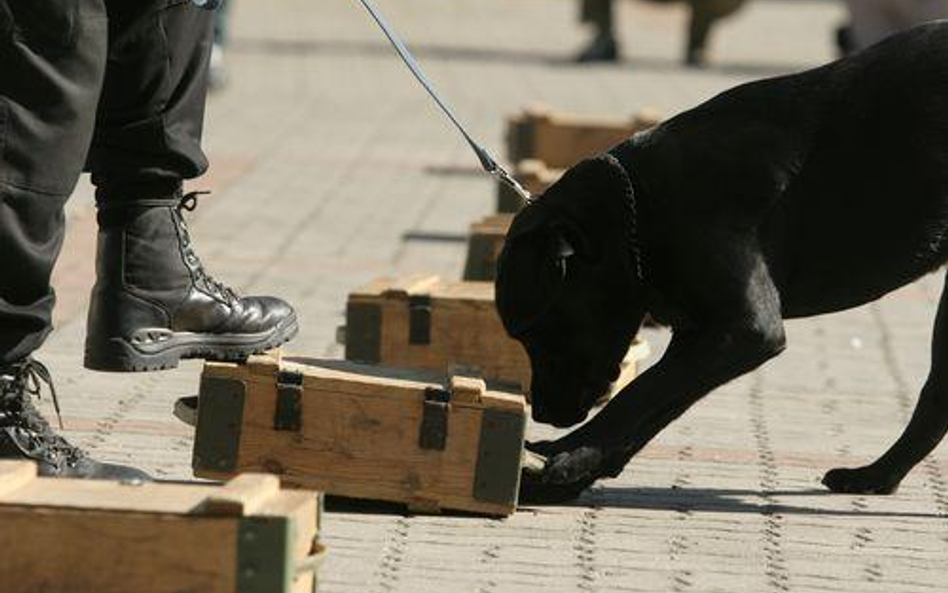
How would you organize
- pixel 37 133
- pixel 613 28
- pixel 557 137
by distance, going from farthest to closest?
pixel 613 28
pixel 557 137
pixel 37 133

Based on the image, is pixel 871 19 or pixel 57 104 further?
pixel 871 19

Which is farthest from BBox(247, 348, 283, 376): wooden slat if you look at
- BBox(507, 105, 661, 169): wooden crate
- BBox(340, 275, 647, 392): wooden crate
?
BBox(507, 105, 661, 169): wooden crate

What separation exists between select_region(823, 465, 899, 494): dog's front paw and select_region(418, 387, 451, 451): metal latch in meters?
1.05

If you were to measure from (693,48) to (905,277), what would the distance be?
12.9 m

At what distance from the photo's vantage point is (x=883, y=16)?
403 inches

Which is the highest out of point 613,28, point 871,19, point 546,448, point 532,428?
point 871,19

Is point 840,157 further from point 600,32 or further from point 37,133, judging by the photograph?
point 600,32

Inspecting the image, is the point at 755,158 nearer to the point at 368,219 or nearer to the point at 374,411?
the point at 374,411

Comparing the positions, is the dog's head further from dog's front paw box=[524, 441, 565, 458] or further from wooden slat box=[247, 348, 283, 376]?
wooden slat box=[247, 348, 283, 376]

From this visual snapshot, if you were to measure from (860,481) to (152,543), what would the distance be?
227cm

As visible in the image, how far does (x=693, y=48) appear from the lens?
1848cm

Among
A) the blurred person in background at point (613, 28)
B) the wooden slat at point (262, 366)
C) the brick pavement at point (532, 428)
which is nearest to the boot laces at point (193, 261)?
the wooden slat at point (262, 366)

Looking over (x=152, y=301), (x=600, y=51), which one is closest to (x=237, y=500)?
(x=152, y=301)

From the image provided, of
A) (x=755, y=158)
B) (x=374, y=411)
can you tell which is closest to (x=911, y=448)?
(x=755, y=158)
